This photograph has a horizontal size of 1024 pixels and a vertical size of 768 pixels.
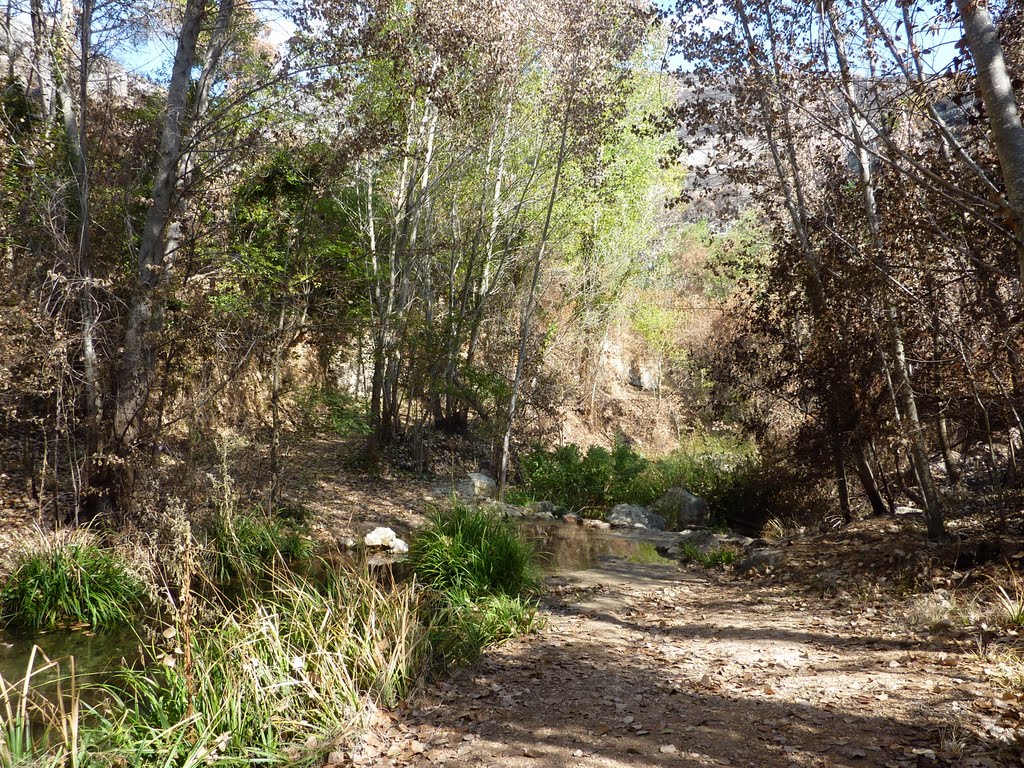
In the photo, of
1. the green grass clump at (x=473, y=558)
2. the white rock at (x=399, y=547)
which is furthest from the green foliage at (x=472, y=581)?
the white rock at (x=399, y=547)

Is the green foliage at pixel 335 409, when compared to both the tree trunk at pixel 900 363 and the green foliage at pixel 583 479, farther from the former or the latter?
the tree trunk at pixel 900 363

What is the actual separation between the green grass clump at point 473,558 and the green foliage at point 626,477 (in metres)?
6.90

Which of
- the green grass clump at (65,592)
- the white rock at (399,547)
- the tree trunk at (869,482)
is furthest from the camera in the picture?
the white rock at (399,547)

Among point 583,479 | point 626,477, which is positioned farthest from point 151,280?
point 626,477

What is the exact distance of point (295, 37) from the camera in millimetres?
9375

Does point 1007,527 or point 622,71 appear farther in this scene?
point 622,71

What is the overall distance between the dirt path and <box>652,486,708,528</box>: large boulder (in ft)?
22.5

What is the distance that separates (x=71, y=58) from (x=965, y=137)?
35.6 ft

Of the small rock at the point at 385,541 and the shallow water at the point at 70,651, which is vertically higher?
the small rock at the point at 385,541

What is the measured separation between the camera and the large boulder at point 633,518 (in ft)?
43.5

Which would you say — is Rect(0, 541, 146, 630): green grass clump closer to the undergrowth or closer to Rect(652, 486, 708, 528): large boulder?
the undergrowth

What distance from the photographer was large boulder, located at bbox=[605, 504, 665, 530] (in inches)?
522

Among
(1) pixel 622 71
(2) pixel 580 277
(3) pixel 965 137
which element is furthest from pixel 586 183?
(3) pixel 965 137

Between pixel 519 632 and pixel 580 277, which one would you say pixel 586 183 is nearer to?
pixel 580 277
